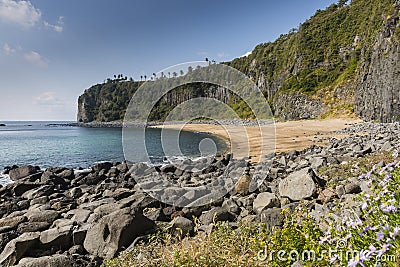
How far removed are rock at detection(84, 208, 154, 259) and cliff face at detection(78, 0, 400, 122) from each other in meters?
11.8

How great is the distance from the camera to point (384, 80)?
28859mm

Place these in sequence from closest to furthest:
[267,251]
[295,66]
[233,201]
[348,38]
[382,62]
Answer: [267,251] < [233,201] < [382,62] < [348,38] < [295,66]

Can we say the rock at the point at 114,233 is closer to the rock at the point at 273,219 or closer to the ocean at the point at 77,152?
the rock at the point at 273,219

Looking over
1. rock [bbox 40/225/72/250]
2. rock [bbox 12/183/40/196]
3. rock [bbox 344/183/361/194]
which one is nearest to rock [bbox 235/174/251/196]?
rock [bbox 344/183/361/194]

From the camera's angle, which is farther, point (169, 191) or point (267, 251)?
point (169, 191)

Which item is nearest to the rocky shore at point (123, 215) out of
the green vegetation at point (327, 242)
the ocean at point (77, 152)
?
the green vegetation at point (327, 242)

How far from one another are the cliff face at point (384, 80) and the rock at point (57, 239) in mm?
28171

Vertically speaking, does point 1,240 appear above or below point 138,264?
below

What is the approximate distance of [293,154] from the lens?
16484mm

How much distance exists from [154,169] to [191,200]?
9.32 m

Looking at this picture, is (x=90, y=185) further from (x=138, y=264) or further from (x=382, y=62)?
(x=382, y=62)

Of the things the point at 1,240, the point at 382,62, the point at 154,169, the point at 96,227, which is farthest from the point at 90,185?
the point at 382,62
